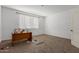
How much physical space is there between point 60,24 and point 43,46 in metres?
0.58

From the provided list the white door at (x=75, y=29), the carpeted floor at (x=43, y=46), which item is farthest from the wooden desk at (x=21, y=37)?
the white door at (x=75, y=29)

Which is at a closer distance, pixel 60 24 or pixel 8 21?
pixel 8 21

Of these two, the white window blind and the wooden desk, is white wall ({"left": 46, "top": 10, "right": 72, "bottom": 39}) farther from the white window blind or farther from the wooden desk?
the wooden desk

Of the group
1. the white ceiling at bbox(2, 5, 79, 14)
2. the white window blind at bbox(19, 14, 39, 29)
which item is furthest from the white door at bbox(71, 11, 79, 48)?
the white window blind at bbox(19, 14, 39, 29)

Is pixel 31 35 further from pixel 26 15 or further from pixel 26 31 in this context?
Result: pixel 26 15

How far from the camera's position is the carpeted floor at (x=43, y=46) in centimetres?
167

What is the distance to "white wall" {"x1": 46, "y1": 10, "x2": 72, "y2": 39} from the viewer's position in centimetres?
172

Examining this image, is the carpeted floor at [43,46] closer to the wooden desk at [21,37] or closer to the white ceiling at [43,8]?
the wooden desk at [21,37]

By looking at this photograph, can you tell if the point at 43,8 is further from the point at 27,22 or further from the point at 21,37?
the point at 21,37

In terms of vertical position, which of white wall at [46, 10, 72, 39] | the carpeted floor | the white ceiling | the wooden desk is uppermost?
the white ceiling

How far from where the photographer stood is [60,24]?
1788 mm

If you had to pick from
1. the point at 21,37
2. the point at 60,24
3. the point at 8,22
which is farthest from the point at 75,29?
the point at 8,22

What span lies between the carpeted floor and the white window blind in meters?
0.28

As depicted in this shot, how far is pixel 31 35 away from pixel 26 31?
13 cm
